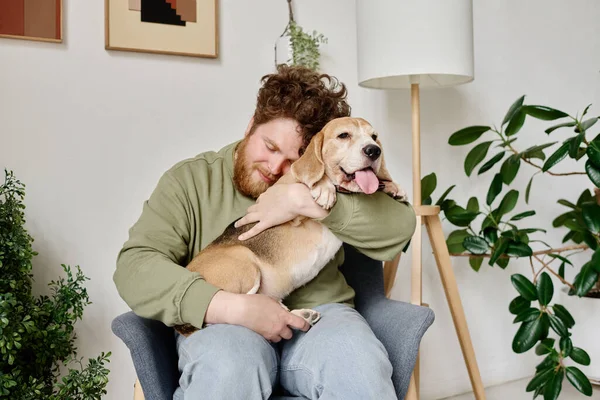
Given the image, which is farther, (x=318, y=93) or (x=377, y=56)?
(x=377, y=56)

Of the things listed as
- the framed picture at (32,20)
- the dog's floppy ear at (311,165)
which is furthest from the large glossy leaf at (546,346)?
the framed picture at (32,20)

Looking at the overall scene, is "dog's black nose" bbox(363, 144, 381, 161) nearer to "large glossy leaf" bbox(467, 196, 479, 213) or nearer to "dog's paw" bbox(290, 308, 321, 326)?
"dog's paw" bbox(290, 308, 321, 326)

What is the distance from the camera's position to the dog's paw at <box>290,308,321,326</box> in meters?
1.48

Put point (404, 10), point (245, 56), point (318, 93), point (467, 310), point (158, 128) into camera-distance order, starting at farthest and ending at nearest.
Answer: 1. point (467, 310)
2. point (245, 56)
3. point (158, 128)
4. point (404, 10)
5. point (318, 93)

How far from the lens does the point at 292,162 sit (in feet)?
5.46

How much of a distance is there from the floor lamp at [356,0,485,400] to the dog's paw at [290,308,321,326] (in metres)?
0.68

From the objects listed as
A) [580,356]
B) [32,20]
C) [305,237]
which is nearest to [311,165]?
[305,237]

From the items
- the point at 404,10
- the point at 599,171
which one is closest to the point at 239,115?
the point at 404,10

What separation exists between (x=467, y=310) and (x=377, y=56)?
146cm

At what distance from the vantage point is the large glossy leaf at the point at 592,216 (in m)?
2.49

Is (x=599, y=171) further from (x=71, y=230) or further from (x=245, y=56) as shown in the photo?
(x=71, y=230)

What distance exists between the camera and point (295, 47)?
93.3 inches

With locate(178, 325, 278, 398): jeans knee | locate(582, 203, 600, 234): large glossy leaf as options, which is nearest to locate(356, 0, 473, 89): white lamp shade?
Result: locate(582, 203, 600, 234): large glossy leaf

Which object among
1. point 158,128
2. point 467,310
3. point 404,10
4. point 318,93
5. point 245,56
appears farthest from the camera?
point 467,310
